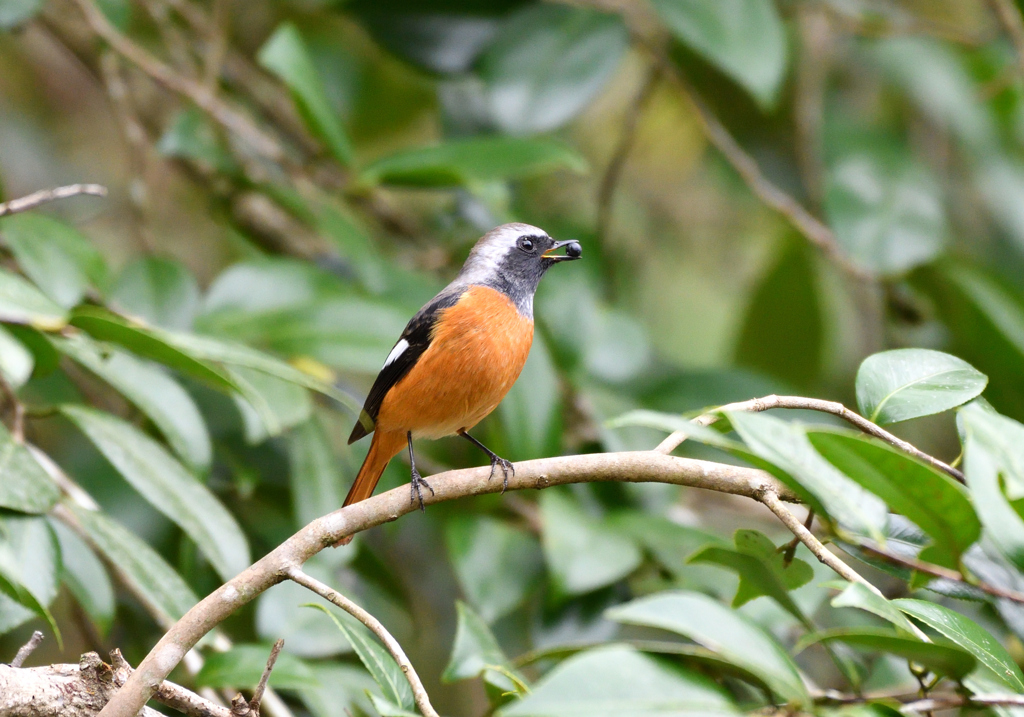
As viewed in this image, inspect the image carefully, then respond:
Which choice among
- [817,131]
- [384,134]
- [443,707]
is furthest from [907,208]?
[443,707]

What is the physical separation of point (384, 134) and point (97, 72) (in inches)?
78.9

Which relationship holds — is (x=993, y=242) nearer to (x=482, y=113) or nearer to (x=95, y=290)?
(x=482, y=113)

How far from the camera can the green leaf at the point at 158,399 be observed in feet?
8.89

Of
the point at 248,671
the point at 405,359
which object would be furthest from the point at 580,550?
the point at 248,671

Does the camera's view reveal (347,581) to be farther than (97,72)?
No

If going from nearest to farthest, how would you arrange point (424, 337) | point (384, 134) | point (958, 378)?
point (958, 378) < point (424, 337) < point (384, 134)

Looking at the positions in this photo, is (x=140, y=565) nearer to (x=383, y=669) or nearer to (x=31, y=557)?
(x=31, y=557)

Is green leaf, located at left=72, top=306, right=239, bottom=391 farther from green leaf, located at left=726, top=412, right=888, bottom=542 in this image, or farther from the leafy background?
green leaf, located at left=726, top=412, right=888, bottom=542

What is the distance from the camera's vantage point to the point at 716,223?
6.72 metres

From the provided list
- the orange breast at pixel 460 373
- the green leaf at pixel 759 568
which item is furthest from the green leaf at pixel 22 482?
the green leaf at pixel 759 568

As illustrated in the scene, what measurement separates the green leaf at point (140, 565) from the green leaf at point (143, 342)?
466 mm

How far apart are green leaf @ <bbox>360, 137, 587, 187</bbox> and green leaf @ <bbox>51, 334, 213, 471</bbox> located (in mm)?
1546

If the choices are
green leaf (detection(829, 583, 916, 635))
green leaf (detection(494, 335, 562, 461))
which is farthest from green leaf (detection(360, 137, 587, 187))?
green leaf (detection(829, 583, 916, 635))

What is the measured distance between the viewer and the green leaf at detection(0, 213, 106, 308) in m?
3.07
